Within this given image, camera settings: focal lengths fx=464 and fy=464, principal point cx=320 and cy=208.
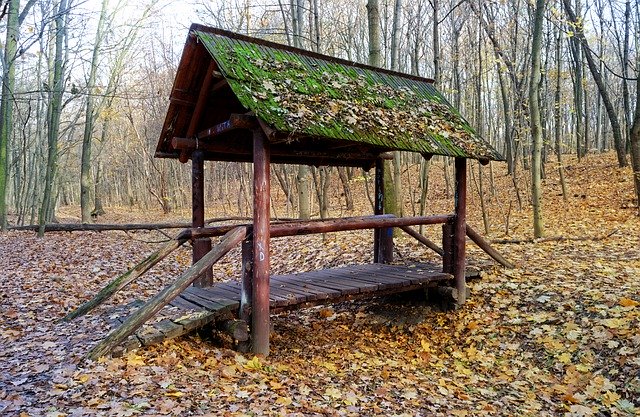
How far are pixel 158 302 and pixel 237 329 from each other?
1038 millimetres

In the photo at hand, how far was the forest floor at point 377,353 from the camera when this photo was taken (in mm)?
4414

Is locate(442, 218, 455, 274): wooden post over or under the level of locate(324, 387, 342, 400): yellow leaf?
over

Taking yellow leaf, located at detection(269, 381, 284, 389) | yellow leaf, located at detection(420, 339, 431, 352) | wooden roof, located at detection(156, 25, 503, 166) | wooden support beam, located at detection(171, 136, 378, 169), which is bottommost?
yellow leaf, located at detection(420, 339, 431, 352)

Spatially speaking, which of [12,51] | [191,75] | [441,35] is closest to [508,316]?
[191,75]

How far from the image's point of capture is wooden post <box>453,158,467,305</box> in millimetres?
8070

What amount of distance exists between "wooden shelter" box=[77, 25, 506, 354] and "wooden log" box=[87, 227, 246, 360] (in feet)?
0.06

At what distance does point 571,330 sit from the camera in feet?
21.6

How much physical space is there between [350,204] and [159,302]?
631 inches

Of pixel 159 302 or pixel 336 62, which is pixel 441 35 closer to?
pixel 336 62

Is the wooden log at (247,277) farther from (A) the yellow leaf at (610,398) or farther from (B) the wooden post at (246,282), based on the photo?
(A) the yellow leaf at (610,398)

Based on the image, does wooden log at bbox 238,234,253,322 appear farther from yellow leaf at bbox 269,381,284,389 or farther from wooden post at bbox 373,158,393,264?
wooden post at bbox 373,158,393,264

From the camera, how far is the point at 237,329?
583 cm

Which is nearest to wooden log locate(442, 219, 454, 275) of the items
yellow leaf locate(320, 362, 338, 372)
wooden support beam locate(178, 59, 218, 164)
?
yellow leaf locate(320, 362, 338, 372)

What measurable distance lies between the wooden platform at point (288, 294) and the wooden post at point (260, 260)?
237 mm
